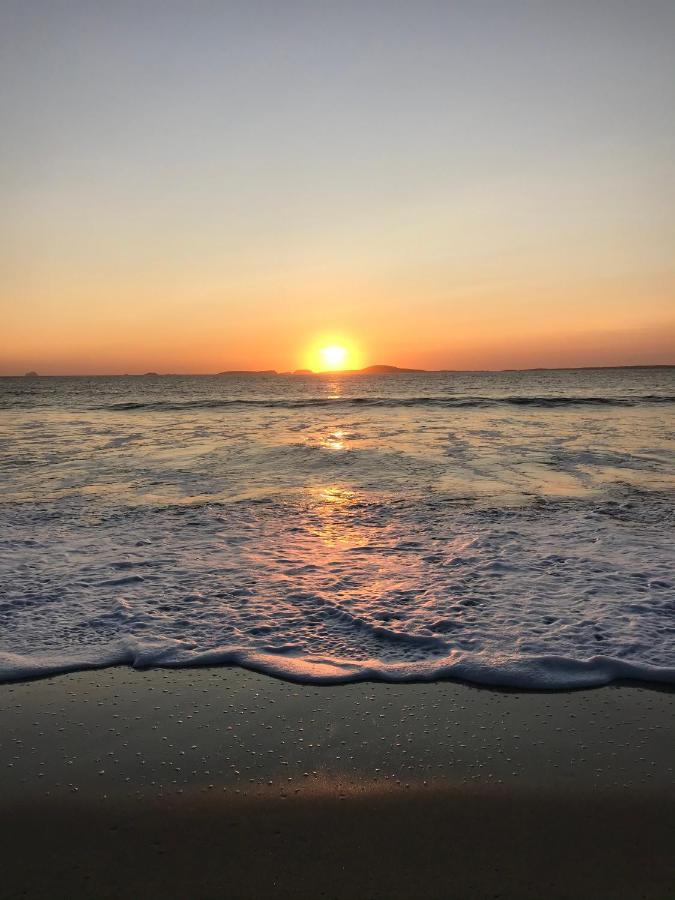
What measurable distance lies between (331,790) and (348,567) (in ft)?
11.7

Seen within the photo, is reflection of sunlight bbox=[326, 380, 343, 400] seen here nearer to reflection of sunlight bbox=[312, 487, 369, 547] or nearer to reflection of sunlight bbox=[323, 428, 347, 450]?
reflection of sunlight bbox=[323, 428, 347, 450]

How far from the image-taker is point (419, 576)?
20.3 feet

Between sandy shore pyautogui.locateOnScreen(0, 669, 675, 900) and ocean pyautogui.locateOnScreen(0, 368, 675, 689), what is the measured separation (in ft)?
1.33

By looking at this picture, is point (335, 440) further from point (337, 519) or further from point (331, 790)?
point (331, 790)

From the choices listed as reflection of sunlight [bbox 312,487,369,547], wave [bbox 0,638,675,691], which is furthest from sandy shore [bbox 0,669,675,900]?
reflection of sunlight [bbox 312,487,369,547]

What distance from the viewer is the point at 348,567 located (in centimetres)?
649

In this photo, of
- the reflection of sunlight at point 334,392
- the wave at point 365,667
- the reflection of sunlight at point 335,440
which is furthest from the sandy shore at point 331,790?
the reflection of sunlight at point 334,392

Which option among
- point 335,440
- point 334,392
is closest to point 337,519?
point 335,440

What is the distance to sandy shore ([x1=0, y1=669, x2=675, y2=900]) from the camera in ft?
7.89

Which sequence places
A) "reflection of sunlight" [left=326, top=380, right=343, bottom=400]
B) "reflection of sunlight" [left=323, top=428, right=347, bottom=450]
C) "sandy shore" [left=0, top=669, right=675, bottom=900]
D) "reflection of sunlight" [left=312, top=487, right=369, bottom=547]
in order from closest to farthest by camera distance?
"sandy shore" [left=0, top=669, right=675, bottom=900] < "reflection of sunlight" [left=312, top=487, right=369, bottom=547] < "reflection of sunlight" [left=323, top=428, right=347, bottom=450] < "reflection of sunlight" [left=326, top=380, right=343, bottom=400]

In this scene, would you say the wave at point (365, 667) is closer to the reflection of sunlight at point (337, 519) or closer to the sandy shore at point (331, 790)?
the sandy shore at point (331, 790)

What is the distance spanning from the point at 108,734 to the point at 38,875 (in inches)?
40.7

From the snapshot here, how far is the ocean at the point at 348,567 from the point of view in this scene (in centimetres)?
443

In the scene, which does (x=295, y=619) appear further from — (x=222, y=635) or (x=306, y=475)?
(x=306, y=475)
